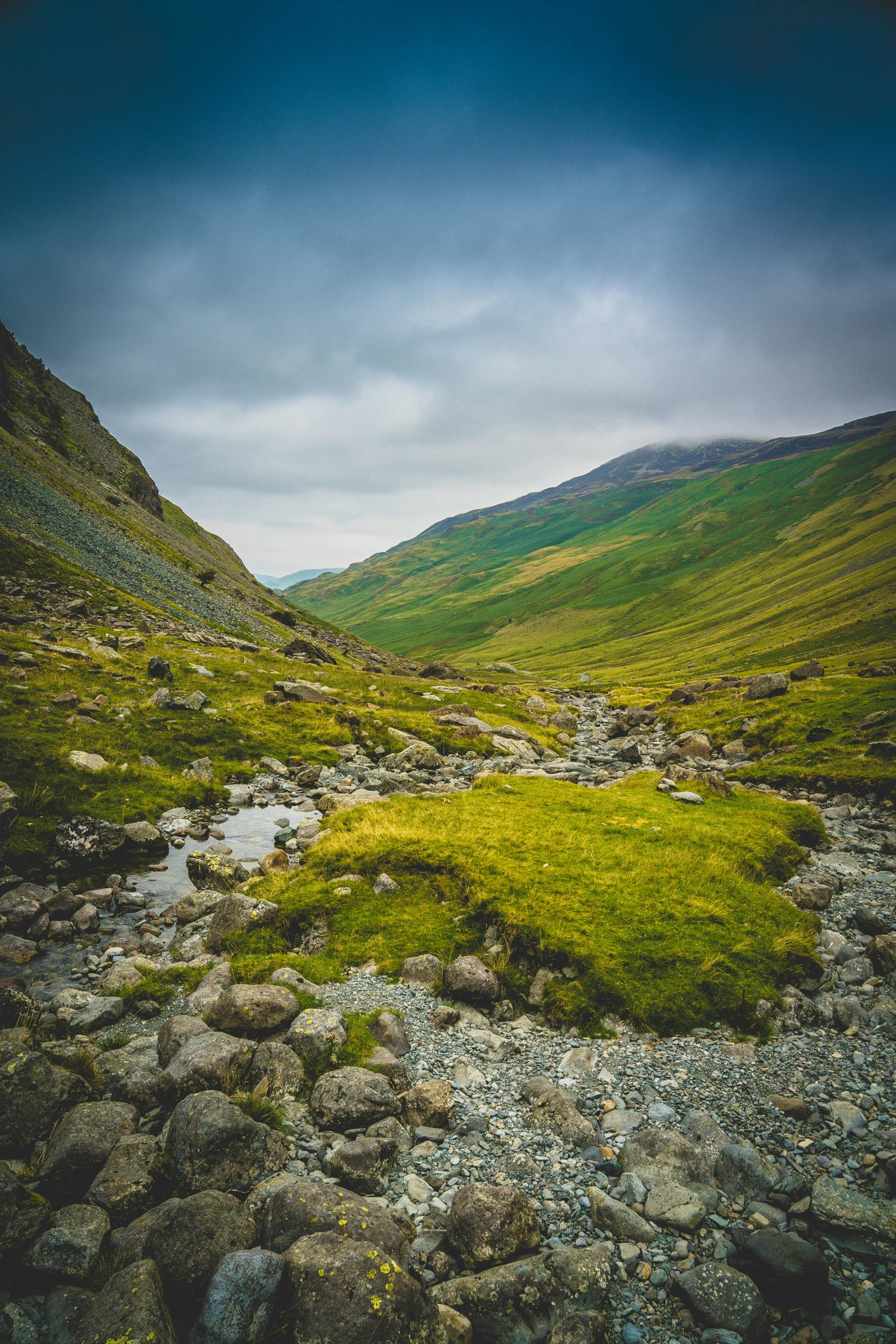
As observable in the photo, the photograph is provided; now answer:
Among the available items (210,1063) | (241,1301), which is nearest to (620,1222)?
(241,1301)

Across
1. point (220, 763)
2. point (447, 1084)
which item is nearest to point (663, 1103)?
point (447, 1084)

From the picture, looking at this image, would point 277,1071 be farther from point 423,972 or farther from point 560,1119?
point 560,1119

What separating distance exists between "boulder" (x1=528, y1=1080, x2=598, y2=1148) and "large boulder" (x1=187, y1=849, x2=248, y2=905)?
40.5ft

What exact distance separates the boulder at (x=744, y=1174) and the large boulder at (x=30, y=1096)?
1049 centimetres

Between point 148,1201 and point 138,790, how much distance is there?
1970 centimetres

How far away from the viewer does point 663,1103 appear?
33.8ft

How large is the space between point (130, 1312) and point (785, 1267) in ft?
25.6

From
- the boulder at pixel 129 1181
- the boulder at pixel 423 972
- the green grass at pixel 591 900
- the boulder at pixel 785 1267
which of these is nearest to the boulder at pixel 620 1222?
the boulder at pixel 785 1267

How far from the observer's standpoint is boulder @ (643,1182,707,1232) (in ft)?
25.6

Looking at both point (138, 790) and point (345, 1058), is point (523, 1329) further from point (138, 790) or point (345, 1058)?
point (138, 790)

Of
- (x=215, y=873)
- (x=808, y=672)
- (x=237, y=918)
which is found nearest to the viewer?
(x=237, y=918)

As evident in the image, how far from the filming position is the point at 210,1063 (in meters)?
9.62

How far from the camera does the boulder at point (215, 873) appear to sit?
61.8 feet

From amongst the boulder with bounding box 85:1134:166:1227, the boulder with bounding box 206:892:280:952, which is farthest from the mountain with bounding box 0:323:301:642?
the boulder with bounding box 85:1134:166:1227
